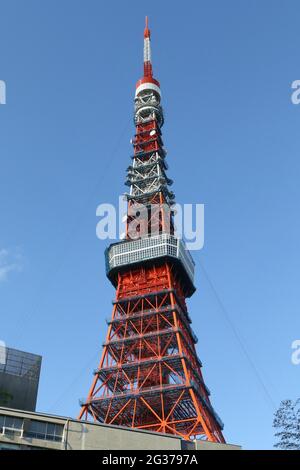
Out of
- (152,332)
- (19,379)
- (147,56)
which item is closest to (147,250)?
(152,332)

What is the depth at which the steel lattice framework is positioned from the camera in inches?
2724

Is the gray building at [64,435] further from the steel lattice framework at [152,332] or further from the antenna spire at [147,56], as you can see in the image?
the antenna spire at [147,56]

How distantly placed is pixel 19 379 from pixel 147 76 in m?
76.7

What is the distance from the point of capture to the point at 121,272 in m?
86.3

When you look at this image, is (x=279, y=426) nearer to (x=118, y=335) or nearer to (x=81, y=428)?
(x=81, y=428)

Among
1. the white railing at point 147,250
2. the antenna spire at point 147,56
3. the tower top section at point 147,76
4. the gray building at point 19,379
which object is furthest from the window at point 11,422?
the antenna spire at point 147,56

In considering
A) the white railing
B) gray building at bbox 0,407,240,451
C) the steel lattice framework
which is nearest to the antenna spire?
the steel lattice framework

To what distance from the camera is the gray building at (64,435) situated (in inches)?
1412

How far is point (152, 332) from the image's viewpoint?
76.8 m

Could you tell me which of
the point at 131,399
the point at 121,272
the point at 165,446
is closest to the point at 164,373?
the point at 131,399

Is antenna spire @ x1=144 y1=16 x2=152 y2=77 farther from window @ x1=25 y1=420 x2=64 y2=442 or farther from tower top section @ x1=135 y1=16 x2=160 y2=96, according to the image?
window @ x1=25 y1=420 x2=64 y2=442

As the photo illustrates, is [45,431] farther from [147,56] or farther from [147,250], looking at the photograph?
[147,56]

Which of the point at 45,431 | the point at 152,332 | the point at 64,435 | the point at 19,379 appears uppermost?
the point at 152,332
